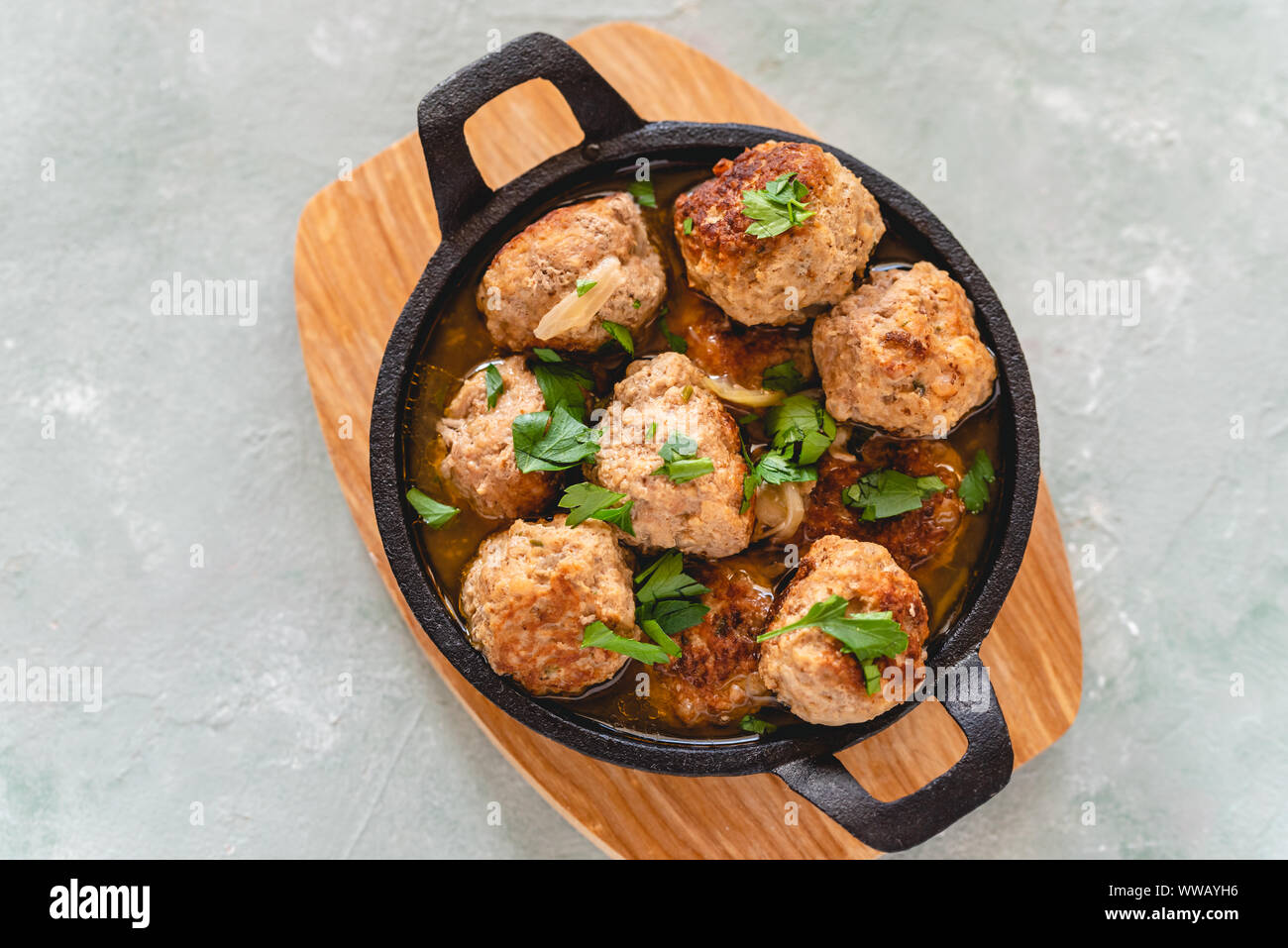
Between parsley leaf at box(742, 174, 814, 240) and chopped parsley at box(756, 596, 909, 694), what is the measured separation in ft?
2.63

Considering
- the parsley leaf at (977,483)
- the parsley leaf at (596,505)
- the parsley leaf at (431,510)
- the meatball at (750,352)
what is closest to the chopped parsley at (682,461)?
the parsley leaf at (596,505)

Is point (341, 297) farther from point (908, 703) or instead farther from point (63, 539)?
point (908, 703)

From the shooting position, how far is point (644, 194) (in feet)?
8.29

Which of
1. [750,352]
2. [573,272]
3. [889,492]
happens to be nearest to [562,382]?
[573,272]

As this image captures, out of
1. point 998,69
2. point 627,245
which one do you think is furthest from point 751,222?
point 998,69

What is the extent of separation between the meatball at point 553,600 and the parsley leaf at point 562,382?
0.27 metres

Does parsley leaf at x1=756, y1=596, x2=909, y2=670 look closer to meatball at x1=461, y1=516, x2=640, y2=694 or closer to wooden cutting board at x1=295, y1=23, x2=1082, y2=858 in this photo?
meatball at x1=461, y1=516, x2=640, y2=694

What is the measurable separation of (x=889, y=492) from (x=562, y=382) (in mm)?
824

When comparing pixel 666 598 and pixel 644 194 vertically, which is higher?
pixel 644 194

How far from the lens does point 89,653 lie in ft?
10.9

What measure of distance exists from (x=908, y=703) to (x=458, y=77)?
70.9 inches

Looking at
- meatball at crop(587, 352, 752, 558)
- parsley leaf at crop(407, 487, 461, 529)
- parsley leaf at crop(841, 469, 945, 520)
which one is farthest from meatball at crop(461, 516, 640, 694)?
parsley leaf at crop(841, 469, 945, 520)

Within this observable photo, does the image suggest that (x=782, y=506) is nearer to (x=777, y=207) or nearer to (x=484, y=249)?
(x=777, y=207)

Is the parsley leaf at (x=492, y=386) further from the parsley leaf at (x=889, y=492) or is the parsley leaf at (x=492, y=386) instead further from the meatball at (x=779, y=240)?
the parsley leaf at (x=889, y=492)
